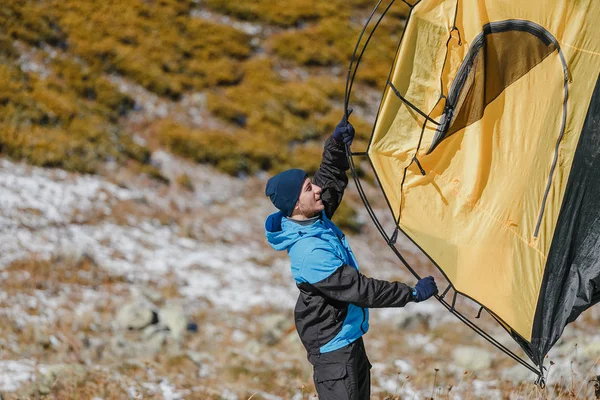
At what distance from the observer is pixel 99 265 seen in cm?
979

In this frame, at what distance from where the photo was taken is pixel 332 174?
3.95m

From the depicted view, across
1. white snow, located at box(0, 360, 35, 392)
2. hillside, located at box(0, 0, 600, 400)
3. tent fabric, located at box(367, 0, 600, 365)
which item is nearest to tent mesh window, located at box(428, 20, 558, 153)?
tent fabric, located at box(367, 0, 600, 365)

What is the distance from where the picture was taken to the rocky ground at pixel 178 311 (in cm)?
622

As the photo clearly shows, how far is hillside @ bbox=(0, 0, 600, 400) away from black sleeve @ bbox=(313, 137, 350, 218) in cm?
164

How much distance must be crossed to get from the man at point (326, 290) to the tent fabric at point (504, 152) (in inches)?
29.7

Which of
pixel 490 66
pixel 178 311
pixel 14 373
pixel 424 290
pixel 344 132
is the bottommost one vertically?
pixel 178 311

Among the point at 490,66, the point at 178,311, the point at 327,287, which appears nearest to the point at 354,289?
the point at 327,287

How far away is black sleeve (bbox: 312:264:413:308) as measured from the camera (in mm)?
→ 3117

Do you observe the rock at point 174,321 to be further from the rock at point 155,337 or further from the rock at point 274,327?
the rock at point 274,327

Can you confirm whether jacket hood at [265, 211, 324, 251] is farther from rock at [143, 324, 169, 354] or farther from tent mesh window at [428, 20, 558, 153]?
rock at [143, 324, 169, 354]

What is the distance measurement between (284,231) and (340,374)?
0.83 metres

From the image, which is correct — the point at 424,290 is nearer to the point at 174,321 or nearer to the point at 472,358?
the point at 472,358

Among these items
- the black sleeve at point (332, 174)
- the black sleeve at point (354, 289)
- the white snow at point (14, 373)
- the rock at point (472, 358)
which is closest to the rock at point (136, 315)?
the white snow at point (14, 373)

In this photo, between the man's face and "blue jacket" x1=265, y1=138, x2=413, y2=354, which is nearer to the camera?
"blue jacket" x1=265, y1=138, x2=413, y2=354
